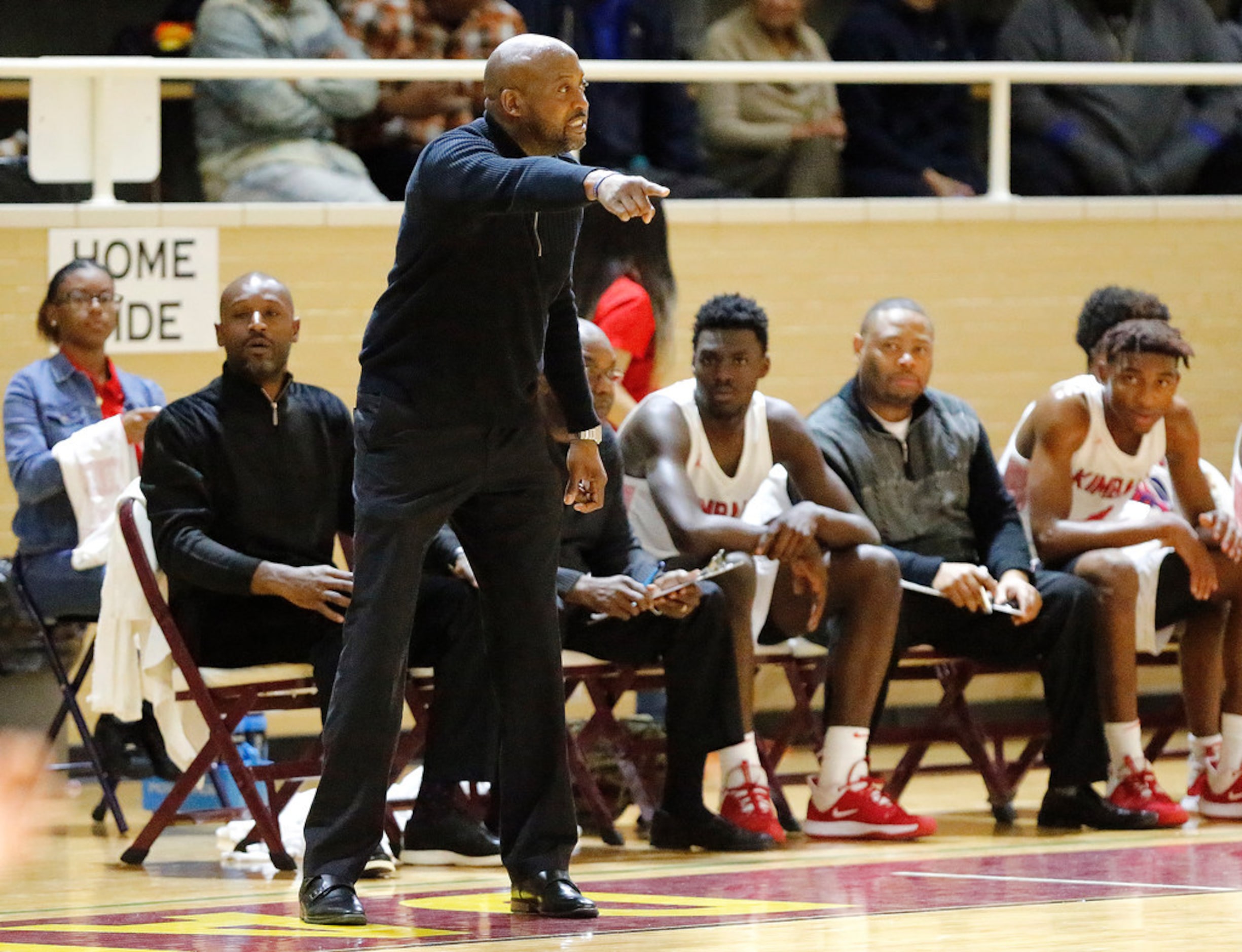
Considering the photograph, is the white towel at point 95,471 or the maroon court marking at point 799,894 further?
the white towel at point 95,471

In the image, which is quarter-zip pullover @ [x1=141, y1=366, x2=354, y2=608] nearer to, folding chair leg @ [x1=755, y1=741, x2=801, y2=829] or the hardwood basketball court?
the hardwood basketball court

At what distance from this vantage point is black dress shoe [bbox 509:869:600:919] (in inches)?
169

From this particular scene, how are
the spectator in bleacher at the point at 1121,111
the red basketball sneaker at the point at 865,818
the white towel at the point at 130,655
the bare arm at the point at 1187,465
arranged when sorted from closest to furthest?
the white towel at the point at 130,655
the red basketball sneaker at the point at 865,818
the bare arm at the point at 1187,465
the spectator in bleacher at the point at 1121,111

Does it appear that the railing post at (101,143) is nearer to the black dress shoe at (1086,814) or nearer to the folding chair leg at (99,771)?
the folding chair leg at (99,771)

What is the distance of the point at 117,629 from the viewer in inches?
225

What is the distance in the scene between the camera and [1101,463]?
6.49 metres

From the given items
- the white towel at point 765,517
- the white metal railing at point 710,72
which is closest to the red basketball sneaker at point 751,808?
the white towel at point 765,517

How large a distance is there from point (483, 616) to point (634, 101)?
397 cm

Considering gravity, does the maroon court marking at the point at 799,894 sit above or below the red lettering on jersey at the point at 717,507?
below

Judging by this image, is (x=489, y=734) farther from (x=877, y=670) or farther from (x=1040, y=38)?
(x=1040, y=38)

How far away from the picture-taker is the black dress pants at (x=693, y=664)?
577cm

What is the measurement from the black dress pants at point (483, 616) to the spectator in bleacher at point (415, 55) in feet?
11.5

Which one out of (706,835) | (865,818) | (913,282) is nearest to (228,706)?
(706,835)

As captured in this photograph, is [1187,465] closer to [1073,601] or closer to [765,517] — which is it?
[1073,601]
